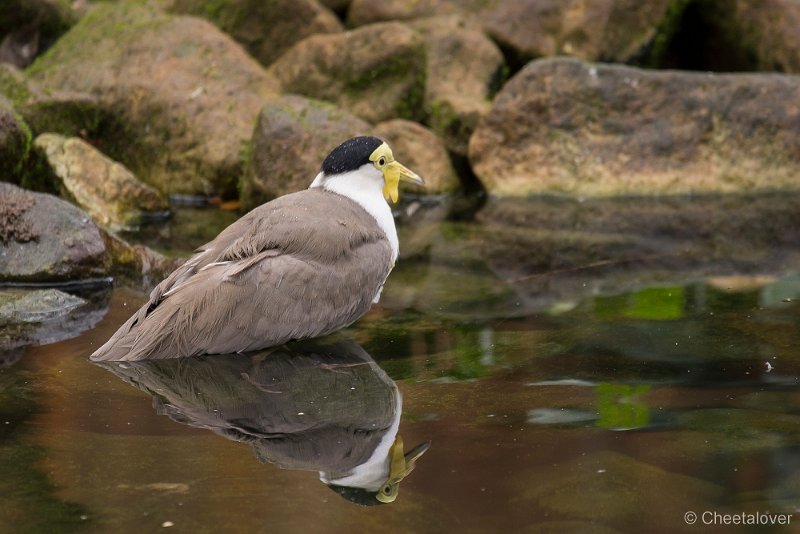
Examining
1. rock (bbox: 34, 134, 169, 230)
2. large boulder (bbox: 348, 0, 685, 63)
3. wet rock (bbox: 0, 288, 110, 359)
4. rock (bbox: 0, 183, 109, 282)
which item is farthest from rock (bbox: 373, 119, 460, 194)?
wet rock (bbox: 0, 288, 110, 359)

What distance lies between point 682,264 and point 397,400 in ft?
10.8

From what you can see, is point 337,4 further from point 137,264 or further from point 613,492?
point 613,492

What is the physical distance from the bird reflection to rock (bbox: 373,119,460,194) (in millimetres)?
4394

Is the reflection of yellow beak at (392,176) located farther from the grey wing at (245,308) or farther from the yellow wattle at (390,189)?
the grey wing at (245,308)

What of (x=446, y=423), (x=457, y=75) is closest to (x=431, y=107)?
(x=457, y=75)

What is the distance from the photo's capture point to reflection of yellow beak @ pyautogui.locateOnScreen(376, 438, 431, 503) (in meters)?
4.31

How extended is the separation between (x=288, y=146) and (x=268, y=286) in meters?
4.10

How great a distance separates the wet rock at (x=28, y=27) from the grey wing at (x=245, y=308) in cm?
758

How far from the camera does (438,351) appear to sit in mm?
6141

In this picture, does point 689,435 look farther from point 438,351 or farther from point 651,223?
point 651,223

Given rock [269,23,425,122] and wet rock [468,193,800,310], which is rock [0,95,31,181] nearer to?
rock [269,23,425,122]

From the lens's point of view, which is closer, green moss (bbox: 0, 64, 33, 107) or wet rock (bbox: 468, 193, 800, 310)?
wet rock (bbox: 468, 193, 800, 310)

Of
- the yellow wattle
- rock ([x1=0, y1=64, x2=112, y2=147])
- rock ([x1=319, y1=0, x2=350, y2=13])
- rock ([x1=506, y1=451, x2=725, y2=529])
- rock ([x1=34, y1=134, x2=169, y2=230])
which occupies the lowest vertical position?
rock ([x1=34, y1=134, x2=169, y2=230])

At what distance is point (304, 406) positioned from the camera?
208 inches
